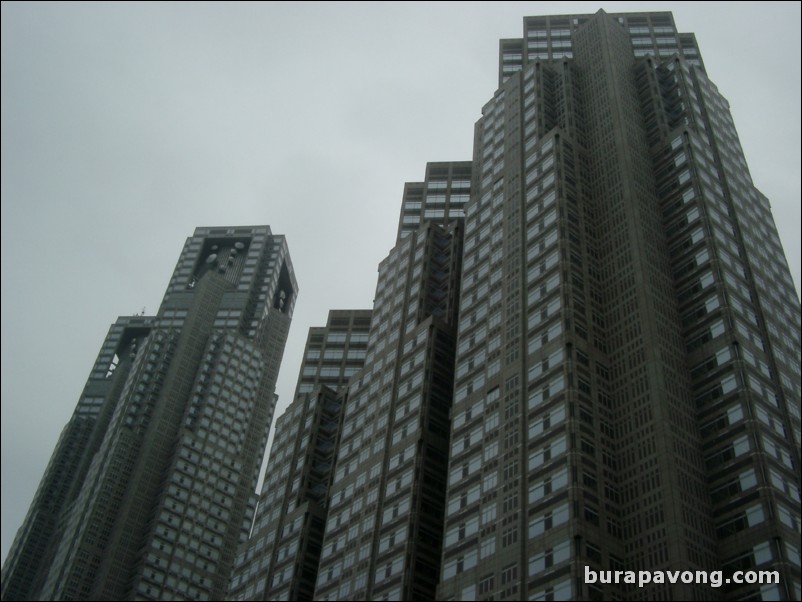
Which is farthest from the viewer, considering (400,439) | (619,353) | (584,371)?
(400,439)

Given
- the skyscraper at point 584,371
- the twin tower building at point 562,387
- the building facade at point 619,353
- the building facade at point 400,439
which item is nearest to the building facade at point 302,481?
the twin tower building at point 562,387

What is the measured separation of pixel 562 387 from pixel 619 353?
11061 mm

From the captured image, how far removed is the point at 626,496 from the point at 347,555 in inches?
1582

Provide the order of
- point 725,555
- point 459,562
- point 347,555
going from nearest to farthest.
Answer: point 725,555 → point 459,562 → point 347,555

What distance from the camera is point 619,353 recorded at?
354 ft

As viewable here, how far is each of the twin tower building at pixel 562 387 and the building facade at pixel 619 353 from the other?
1.05 ft

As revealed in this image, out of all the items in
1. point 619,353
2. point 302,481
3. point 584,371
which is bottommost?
point 584,371

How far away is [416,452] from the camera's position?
118938 millimetres

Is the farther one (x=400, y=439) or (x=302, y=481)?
(x=302, y=481)

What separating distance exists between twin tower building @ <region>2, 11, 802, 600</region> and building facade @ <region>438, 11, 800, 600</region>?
32cm

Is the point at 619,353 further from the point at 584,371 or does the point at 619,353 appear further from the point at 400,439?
the point at 400,439

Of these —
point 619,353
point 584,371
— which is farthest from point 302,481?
point 619,353

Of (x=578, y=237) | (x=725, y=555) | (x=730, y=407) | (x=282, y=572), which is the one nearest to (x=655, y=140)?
(x=578, y=237)

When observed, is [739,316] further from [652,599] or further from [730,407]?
[652,599]
